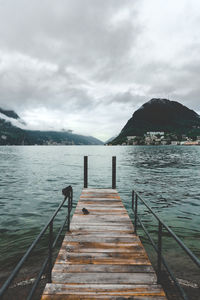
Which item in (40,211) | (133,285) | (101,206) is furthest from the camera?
(40,211)

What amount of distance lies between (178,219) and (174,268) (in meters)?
5.52

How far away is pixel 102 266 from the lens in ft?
15.1

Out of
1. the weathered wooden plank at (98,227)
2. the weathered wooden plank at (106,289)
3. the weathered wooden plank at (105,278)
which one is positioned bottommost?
the weathered wooden plank at (98,227)

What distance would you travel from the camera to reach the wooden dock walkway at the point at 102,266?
3730 millimetres

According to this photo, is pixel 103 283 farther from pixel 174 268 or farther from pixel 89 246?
pixel 174 268

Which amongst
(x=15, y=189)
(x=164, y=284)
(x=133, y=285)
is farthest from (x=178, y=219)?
(x=15, y=189)

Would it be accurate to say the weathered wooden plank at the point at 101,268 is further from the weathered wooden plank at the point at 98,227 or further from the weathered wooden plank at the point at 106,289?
the weathered wooden plank at the point at 98,227

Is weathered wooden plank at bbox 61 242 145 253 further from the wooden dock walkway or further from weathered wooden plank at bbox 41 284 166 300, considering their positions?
weathered wooden plank at bbox 41 284 166 300

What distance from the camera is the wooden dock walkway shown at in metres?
3.73

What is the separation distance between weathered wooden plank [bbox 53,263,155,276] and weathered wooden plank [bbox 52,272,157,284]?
11 cm

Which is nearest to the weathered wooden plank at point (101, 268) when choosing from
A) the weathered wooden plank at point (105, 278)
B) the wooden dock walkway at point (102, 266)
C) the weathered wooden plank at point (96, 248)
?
the wooden dock walkway at point (102, 266)

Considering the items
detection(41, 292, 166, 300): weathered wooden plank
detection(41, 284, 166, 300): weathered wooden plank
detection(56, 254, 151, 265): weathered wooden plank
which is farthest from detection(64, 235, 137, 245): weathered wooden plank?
detection(41, 292, 166, 300): weathered wooden plank

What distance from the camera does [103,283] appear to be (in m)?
4.01

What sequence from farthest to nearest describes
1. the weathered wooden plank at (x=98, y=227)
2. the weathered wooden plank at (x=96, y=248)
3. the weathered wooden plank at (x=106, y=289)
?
the weathered wooden plank at (x=98, y=227), the weathered wooden plank at (x=96, y=248), the weathered wooden plank at (x=106, y=289)
